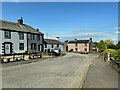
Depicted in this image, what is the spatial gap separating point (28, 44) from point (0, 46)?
11.9 meters

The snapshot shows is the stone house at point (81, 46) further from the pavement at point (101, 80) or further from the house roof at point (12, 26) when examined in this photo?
the pavement at point (101, 80)

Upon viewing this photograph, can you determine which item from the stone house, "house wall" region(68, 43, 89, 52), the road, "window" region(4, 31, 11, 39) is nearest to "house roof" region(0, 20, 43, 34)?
"window" region(4, 31, 11, 39)

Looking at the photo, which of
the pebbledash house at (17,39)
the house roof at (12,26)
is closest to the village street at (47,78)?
the pebbledash house at (17,39)

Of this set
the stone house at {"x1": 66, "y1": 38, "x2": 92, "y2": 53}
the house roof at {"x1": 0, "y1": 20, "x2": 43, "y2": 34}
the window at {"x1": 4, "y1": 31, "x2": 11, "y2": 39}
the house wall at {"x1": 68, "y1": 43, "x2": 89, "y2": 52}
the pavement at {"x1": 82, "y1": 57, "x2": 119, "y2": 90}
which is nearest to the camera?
the pavement at {"x1": 82, "y1": 57, "x2": 119, "y2": 90}

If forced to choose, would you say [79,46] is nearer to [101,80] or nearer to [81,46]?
[81,46]

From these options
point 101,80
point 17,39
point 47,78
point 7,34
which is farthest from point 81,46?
point 101,80

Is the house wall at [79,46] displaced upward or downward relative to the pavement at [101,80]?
upward

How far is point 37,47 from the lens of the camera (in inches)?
2323

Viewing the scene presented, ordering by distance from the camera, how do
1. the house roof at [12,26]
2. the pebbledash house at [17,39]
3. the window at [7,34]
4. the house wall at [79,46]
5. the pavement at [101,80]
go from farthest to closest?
the house wall at [79,46] → the house roof at [12,26] → the window at [7,34] → the pebbledash house at [17,39] → the pavement at [101,80]

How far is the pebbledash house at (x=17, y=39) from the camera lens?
44.0 metres

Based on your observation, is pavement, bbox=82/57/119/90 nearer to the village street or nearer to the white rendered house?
the village street

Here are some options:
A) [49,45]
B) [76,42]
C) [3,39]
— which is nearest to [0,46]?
[3,39]

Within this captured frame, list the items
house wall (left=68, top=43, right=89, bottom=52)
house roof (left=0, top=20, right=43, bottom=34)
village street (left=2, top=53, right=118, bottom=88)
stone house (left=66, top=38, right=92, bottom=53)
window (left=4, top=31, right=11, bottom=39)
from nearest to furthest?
1. village street (left=2, top=53, right=118, bottom=88)
2. window (left=4, top=31, right=11, bottom=39)
3. house roof (left=0, top=20, right=43, bottom=34)
4. stone house (left=66, top=38, right=92, bottom=53)
5. house wall (left=68, top=43, right=89, bottom=52)

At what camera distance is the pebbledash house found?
44006 millimetres
